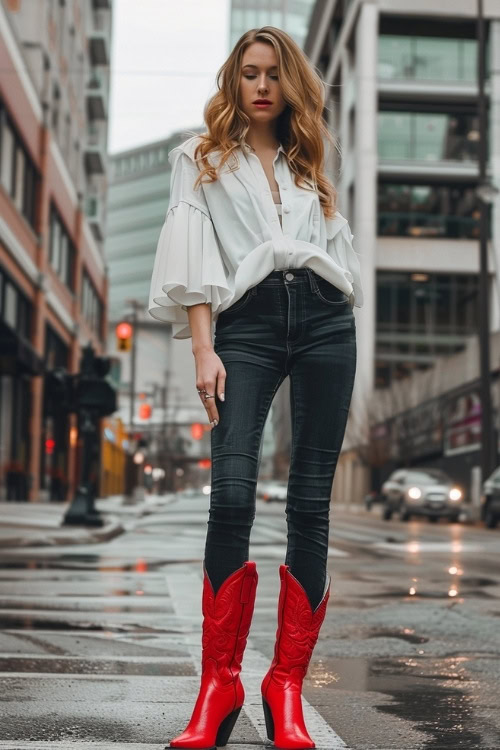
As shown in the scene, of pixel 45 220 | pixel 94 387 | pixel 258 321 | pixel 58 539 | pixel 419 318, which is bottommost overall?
pixel 58 539

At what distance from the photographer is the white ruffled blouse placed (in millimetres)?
3350

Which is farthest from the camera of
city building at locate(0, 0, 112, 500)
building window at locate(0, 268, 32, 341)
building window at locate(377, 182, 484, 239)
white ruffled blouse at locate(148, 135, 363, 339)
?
building window at locate(377, 182, 484, 239)

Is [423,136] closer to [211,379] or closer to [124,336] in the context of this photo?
[124,336]

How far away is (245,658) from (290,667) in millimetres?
1868

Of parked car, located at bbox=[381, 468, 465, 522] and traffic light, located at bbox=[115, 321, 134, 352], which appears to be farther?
parked car, located at bbox=[381, 468, 465, 522]

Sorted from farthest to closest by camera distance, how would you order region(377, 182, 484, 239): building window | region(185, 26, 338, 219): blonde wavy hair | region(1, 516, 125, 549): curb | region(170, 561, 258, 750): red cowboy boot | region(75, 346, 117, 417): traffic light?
region(377, 182, 484, 239): building window, region(75, 346, 117, 417): traffic light, region(1, 516, 125, 549): curb, region(185, 26, 338, 219): blonde wavy hair, region(170, 561, 258, 750): red cowboy boot

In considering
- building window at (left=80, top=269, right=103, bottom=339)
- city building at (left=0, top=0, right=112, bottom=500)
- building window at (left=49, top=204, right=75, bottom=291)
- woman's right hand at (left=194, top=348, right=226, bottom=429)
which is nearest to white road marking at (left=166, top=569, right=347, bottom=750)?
woman's right hand at (left=194, top=348, right=226, bottom=429)

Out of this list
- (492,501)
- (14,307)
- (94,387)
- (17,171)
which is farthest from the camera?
(17,171)

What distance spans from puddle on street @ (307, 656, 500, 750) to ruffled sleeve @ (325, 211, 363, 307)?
1348 mm

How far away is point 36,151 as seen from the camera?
3297 cm

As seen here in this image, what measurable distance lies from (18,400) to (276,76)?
91.2ft

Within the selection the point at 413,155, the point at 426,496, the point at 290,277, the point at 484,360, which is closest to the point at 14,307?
the point at 426,496

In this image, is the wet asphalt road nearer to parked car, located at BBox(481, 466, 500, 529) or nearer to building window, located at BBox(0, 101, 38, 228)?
parked car, located at BBox(481, 466, 500, 529)

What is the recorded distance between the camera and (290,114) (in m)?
3.64
